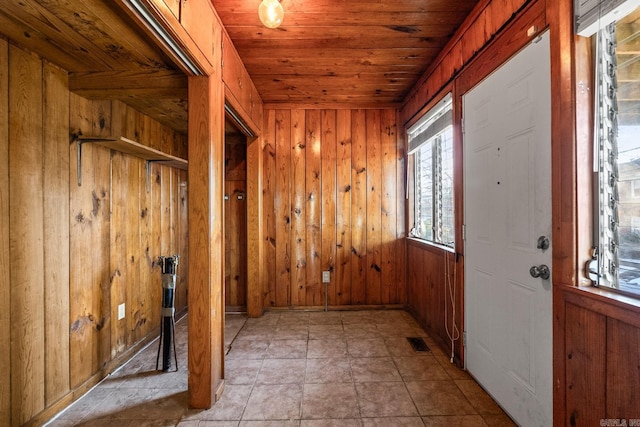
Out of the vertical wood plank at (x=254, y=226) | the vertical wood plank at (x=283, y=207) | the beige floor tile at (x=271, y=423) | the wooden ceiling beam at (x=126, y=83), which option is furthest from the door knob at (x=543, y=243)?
the vertical wood plank at (x=254, y=226)

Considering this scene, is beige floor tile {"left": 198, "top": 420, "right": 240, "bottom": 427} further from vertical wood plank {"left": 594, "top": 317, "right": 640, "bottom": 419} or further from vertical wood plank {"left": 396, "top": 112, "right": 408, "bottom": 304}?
vertical wood plank {"left": 396, "top": 112, "right": 408, "bottom": 304}

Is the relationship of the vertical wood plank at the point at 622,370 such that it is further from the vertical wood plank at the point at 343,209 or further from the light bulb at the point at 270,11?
the vertical wood plank at the point at 343,209

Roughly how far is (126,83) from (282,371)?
226 cm

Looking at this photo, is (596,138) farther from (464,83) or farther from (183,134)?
(183,134)

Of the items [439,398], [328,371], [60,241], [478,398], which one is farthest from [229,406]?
[478,398]

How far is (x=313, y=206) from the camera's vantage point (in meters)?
3.35

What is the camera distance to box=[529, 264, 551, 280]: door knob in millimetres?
1294

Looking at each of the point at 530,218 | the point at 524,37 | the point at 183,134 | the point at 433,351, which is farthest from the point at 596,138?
the point at 183,134

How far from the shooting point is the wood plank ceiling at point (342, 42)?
1.76 m

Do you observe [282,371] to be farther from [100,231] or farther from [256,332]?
[100,231]

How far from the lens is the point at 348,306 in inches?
132

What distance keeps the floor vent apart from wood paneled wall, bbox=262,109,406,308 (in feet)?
2.66

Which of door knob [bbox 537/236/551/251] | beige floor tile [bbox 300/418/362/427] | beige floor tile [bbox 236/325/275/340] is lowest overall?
beige floor tile [bbox 300/418/362/427]

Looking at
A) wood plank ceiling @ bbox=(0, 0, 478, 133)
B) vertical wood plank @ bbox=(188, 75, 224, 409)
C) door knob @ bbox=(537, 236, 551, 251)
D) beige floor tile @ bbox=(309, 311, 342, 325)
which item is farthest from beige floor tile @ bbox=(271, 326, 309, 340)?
wood plank ceiling @ bbox=(0, 0, 478, 133)
